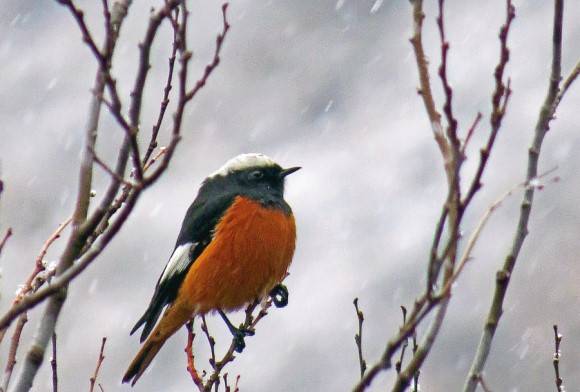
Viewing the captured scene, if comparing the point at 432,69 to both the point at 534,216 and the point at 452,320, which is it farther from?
the point at 452,320

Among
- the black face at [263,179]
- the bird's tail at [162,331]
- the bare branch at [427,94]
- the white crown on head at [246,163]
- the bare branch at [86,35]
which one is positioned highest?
the white crown on head at [246,163]

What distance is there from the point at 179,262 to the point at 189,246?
4.1 inches

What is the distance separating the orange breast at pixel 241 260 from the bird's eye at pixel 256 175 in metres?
0.28

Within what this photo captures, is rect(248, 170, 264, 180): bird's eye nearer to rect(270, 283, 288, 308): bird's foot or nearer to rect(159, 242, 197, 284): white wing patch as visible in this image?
rect(159, 242, 197, 284): white wing patch

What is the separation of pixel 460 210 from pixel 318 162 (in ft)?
29.9

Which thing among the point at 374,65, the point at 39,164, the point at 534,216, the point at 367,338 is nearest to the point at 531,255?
the point at 534,216

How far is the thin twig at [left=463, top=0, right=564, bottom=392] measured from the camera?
2098 mm

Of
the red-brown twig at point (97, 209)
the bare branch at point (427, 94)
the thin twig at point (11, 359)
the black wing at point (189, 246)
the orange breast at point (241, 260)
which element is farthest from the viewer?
the black wing at point (189, 246)

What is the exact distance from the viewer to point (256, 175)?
558cm

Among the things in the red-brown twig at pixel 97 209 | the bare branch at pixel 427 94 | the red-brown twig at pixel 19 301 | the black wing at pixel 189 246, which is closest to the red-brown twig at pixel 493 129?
the bare branch at pixel 427 94

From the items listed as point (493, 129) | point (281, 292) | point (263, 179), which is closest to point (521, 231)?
point (493, 129)

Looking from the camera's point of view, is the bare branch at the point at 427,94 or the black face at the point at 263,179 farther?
the black face at the point at 263,179

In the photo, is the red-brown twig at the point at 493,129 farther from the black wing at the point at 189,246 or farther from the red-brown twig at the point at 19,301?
the black wing at the point at 189,246

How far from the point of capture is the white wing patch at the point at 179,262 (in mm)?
5312
